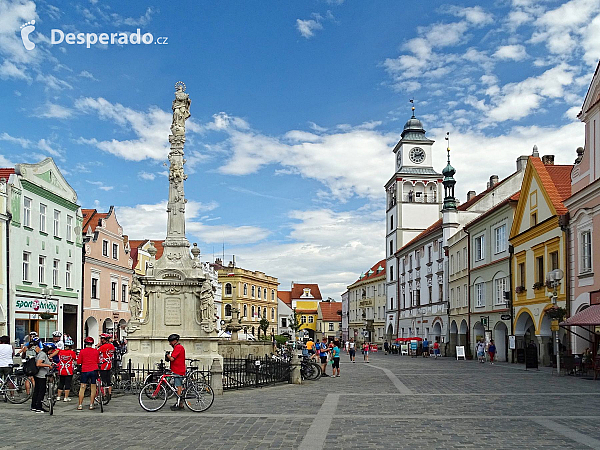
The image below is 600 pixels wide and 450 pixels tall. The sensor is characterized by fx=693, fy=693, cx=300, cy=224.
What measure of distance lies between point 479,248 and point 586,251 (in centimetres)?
1843

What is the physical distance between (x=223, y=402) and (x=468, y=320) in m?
35.5

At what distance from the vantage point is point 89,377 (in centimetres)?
1498

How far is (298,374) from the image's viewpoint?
75.7ft

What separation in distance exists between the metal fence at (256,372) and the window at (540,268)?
52.6ft

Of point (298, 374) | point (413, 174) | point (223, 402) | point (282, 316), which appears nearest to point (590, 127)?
point (298, 374)

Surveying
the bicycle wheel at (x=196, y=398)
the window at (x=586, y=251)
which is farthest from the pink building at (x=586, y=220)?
the bicycle wheel at (x=196, y=398)

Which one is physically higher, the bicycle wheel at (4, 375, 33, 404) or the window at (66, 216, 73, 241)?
the window at (66, 216, 73, 241)

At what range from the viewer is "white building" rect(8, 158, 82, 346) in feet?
116

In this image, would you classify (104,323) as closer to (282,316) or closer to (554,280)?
(554,280)

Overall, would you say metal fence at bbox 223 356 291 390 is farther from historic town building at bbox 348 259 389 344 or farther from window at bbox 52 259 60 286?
Answer: historic town building at bbox 348 259 389 344

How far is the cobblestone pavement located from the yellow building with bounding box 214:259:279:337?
69480 mm

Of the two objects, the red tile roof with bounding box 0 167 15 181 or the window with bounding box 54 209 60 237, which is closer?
the red tile roof with bounding box 0 167 15 181

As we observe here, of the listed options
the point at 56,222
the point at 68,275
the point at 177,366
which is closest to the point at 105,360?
the point at 177,366

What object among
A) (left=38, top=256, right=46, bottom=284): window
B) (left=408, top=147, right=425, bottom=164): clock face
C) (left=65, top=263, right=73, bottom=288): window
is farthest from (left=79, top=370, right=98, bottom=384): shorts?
(left=408, top=147, right=425, bottom=164): clock face
